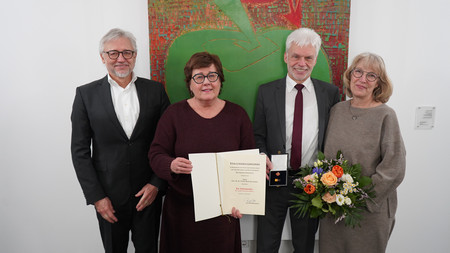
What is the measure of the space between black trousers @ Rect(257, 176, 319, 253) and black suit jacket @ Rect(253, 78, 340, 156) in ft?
1.03

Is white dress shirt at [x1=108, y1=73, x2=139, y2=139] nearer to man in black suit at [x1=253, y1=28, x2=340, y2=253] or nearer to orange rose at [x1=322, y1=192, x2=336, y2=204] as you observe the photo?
man in black suit at [x1=253, y1=28, x2=340, y2=253]

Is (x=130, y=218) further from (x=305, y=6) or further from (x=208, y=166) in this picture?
(x=305, y=6)

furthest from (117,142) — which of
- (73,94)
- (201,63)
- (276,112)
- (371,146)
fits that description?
(371,146)

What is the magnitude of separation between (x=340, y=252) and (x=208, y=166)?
4.01 feet

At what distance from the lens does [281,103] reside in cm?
196

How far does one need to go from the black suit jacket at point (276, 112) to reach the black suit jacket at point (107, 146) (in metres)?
0.81

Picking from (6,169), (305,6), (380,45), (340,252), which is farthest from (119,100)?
(380,45)

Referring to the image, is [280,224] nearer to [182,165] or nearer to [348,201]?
[348,201]

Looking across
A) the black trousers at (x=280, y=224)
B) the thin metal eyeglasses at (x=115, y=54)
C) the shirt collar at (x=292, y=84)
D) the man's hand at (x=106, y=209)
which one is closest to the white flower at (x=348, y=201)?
the black trousers at (x=280, y=224)

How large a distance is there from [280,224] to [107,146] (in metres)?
1.44

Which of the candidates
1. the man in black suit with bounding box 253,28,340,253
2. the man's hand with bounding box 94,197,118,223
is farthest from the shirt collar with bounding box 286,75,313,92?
the man's hand with bounding box 94,197,118,223

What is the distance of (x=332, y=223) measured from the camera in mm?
1865

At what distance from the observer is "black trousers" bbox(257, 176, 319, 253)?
1.97 metres

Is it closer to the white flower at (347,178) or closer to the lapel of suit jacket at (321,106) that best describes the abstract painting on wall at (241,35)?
the lapel of suit jacket at (321,106)
